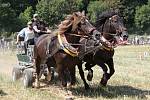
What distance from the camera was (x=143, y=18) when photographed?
85.9 meters

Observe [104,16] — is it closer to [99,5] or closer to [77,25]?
[77,25]

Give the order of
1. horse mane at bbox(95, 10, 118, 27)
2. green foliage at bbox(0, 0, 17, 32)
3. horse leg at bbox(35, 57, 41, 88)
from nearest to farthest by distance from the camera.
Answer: horse mane at bbox(95, 10, 118, 27)
horse leg at bbox(35, 57, 41, 88)
green foliage at bbox(0, 0, 17, 32)

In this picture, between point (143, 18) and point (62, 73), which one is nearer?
point (62, 73)

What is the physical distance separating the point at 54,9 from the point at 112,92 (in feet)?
207

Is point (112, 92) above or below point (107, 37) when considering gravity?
below

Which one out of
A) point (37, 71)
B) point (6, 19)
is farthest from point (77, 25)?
point (6, 19)

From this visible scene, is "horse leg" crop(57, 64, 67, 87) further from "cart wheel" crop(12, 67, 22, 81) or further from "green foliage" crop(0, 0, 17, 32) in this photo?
"green foliage" crop(0, 0, 17, 32)

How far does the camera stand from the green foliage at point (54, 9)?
74812mm

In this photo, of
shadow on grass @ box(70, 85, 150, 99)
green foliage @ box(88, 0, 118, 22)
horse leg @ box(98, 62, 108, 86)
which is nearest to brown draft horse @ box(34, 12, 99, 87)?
shadow on grass @ box(70, 85, 150, 99)

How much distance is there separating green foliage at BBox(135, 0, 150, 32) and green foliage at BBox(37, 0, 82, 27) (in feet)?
36.0

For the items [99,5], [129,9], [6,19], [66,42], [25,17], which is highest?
[99,5]

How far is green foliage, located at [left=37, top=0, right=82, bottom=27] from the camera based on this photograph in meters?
74.8

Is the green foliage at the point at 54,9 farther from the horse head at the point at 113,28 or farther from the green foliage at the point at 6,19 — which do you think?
the horse head at the point at 113,28

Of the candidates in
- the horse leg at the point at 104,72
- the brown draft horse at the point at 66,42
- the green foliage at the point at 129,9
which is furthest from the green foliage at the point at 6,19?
the brown draft horse at the point at 66,42
